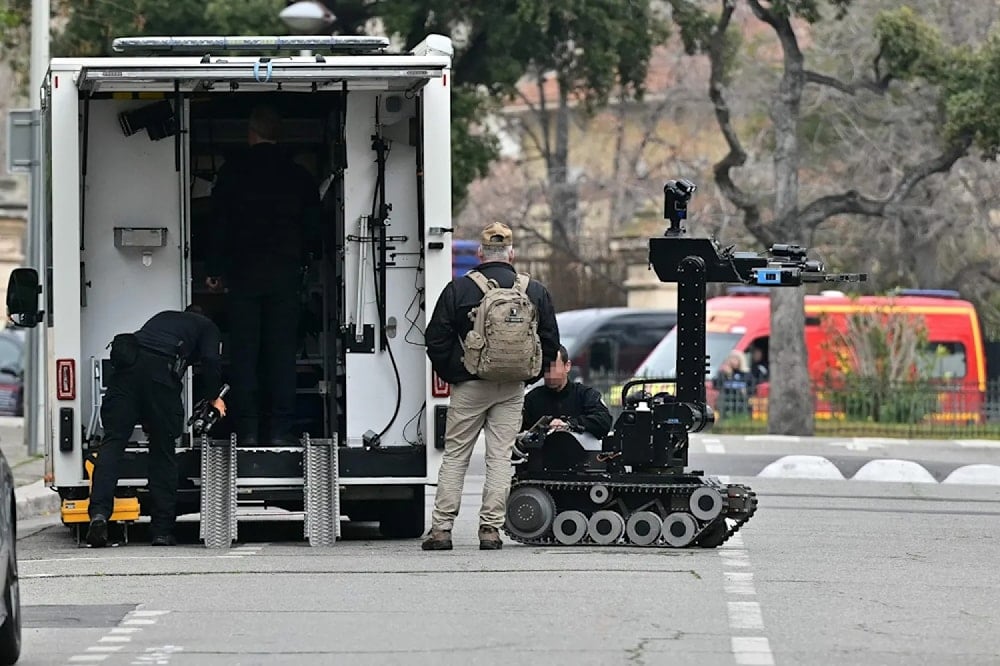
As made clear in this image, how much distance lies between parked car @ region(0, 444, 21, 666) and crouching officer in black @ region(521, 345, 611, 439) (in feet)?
17.0

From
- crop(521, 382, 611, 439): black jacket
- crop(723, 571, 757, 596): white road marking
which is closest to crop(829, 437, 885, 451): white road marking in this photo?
crop(521, 382, 611, 439): black jacket

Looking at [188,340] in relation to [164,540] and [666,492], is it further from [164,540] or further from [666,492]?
[666,492]

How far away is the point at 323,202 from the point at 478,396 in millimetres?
2175

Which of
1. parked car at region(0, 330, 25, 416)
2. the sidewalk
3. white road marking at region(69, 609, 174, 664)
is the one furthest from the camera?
parked car at region(0, 330, 25, 416)

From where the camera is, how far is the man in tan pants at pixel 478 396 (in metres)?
12.1

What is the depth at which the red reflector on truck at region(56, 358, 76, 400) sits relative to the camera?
41.6 ft

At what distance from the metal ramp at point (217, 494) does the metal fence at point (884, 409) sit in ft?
48.3

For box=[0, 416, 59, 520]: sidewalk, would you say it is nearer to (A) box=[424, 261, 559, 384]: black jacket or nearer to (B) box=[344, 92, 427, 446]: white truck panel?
(B) box=[344, 92, 427, 446]: white truck panel

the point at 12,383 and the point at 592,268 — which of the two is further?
the point at 592,268

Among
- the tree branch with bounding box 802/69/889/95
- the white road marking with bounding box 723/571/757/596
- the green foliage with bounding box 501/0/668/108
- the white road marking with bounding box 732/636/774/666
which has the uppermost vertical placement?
the green foliage with bounding box 501/0/668/108

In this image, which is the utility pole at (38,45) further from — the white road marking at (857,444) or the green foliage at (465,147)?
the white road marking at (857,444)

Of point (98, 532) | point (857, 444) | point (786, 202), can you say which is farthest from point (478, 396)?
point (786, 202)

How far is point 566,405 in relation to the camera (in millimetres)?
12953

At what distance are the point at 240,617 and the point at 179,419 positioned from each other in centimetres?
342
